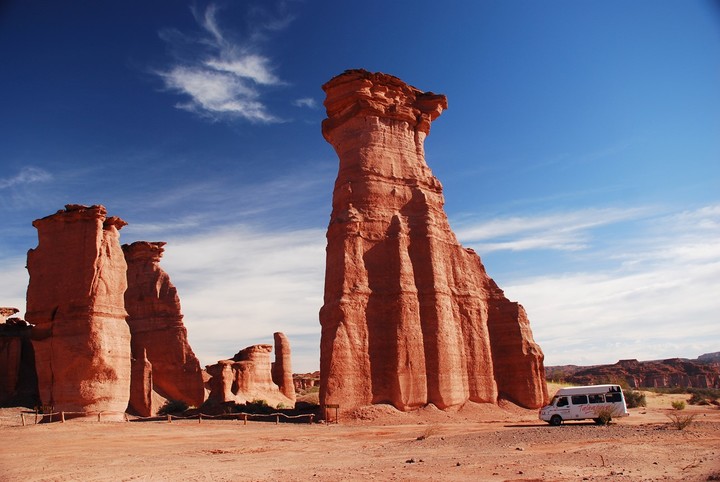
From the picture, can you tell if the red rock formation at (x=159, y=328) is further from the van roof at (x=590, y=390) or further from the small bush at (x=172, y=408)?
the van roof at (x=590, y=390)

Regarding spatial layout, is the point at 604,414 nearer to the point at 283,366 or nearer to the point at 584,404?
the point at 584,404

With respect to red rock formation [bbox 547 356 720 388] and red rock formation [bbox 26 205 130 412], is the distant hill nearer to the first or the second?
red rock formation [bbox 547 356 720 388]

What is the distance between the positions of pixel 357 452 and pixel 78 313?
18237 mm

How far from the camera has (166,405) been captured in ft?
147

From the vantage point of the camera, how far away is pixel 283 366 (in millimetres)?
58406

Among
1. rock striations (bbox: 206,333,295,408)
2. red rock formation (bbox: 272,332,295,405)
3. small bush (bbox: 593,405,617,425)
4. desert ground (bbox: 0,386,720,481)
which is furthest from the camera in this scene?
red rock formation (bbox: 272,332,295,405)

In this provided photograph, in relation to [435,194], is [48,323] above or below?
below

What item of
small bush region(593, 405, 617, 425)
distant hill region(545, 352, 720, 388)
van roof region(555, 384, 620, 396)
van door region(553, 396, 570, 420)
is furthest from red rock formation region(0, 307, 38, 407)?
distant hill region(545, 352, 720, 388)

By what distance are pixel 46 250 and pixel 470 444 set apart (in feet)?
78.0

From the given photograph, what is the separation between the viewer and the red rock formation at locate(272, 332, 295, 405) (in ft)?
190

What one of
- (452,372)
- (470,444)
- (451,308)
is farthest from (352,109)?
(470,444)

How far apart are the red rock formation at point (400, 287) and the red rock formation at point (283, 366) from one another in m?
26.0

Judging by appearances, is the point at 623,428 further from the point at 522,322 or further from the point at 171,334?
the point at 171,334

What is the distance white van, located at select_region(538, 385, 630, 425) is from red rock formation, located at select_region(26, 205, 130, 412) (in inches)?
840
